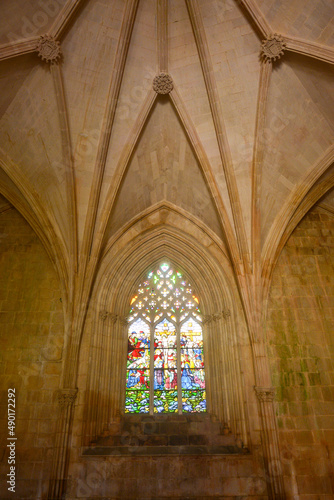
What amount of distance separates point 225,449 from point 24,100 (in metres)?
8.76

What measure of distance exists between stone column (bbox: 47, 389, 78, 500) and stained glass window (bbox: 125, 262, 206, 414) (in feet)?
5.07

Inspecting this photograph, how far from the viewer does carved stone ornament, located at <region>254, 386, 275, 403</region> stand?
8195mm

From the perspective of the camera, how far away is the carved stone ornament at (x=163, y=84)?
29.1 feet

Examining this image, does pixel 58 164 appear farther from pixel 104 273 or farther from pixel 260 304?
pixel 260 304

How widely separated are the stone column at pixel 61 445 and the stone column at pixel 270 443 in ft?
13.4

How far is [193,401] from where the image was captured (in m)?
9.17

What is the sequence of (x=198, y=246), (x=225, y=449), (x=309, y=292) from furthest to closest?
(x=198, y=246) → (x=309, y=292) → (x=225, y=449)

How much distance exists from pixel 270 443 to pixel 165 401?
8.47 ft

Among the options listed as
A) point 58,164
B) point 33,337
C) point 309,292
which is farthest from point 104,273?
point 309,292

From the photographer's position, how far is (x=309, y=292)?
32.2 ft

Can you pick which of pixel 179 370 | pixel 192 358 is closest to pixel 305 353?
pixel 192 358

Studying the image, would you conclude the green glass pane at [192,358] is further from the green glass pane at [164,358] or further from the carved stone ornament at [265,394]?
the carved stone ornament at [265,394]

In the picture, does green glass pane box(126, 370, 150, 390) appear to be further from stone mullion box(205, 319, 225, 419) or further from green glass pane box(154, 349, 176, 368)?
stone mullion box(205, 319, 225, 419)

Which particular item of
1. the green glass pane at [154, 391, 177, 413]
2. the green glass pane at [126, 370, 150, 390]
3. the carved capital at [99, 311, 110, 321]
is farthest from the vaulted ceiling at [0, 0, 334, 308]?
the green glass pane at [154, 391, 177, 413]
